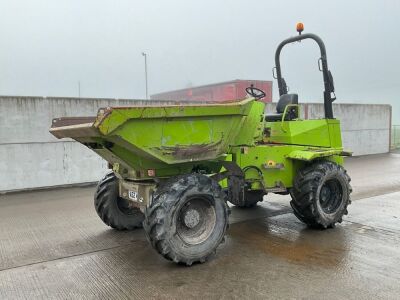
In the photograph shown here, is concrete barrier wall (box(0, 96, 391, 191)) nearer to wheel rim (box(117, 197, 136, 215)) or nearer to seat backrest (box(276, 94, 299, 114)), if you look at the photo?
wheel rim (box(117, 197, 136, 215))

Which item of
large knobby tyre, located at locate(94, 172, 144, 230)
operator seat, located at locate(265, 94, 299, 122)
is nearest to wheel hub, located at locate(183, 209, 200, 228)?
large knobby tyre, located at locate(94, 172, 144, 230)

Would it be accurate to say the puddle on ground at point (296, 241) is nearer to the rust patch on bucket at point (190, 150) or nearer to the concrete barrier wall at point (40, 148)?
the rust patch on bucket at point (190, 150)

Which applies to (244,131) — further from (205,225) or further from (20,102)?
(20,102)

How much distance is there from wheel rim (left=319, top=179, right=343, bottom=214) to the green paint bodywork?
387 millimetres

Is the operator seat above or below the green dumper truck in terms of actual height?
above

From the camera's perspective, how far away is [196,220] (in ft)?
14.0

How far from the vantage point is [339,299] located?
10.9 ft

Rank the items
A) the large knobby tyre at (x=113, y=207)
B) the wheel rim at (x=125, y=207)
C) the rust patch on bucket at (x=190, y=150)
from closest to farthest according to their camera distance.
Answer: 1. the rust patch on bucket at (x=190, y=150)
2. the large knobby tyre at (x=113, y=207)
3. the wheel rim at (x=125, y=207)

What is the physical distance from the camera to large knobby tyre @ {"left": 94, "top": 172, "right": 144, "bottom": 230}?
17.3 ft

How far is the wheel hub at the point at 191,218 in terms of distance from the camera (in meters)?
4.20

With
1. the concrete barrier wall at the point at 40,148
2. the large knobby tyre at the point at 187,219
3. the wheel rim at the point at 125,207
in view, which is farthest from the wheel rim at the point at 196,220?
the concrete barrier wall at the point at 40,148

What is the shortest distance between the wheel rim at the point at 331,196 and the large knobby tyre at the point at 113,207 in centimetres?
252

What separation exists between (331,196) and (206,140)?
2.31m

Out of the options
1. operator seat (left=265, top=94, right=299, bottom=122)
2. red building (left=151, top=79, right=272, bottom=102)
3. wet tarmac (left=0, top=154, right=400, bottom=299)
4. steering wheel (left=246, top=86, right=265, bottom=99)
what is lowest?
wet tarmac (left=0, top=154, right=400, bottom=299)
